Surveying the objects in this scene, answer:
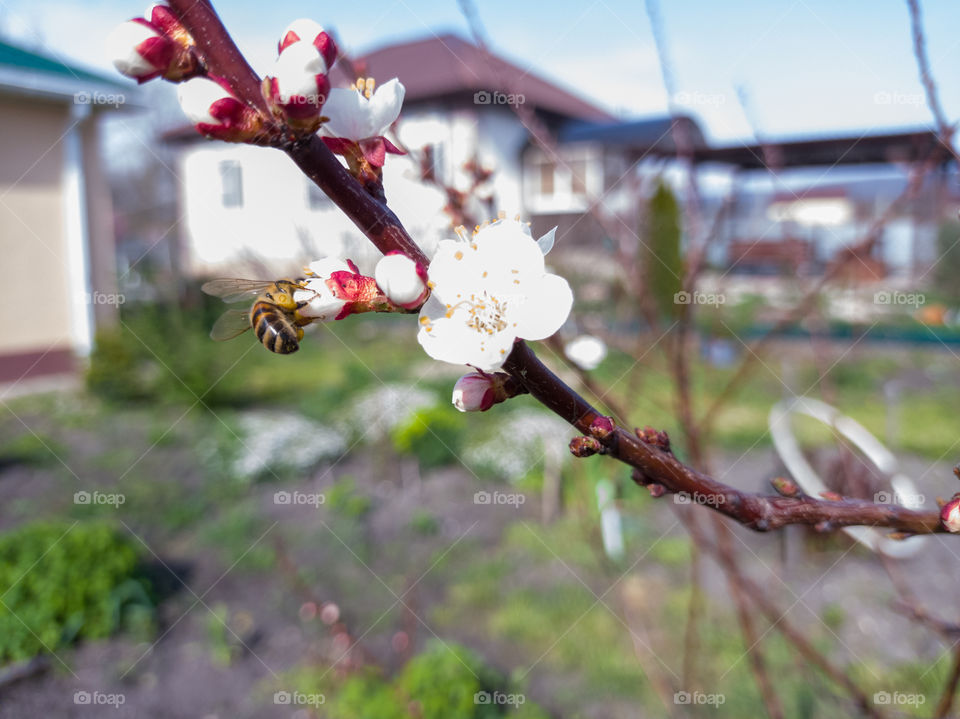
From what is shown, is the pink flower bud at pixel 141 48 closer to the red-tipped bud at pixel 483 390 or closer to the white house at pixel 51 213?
the red-tipped bud at pixel 483 390

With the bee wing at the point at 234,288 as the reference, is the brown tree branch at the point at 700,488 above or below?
below

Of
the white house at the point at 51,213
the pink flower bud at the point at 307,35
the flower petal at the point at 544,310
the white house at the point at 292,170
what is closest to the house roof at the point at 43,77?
the white house at the point at 51,213

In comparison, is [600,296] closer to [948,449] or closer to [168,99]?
[948,449]

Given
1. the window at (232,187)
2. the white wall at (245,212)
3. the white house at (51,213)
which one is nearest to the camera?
the white house at (51,213)

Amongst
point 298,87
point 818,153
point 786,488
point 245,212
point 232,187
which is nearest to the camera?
point 298,87

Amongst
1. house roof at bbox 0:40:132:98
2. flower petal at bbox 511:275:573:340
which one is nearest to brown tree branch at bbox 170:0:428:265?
flower petal at bbox 511:275:573:340

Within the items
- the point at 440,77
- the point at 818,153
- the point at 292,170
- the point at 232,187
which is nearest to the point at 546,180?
the point at 440,77

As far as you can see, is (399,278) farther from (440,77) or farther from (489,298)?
(440,77)
